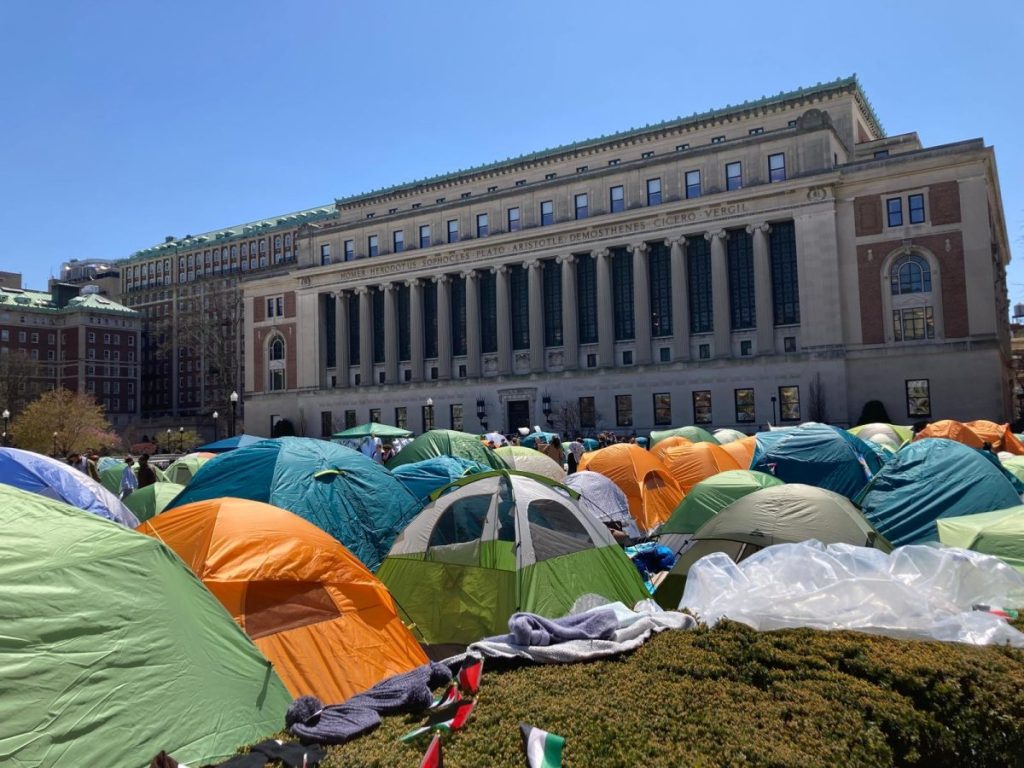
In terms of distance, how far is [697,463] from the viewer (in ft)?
68.1

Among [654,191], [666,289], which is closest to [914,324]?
[666,289]

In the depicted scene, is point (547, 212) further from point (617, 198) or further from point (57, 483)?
point (57, 483)

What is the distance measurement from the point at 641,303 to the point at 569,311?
575 centimetres

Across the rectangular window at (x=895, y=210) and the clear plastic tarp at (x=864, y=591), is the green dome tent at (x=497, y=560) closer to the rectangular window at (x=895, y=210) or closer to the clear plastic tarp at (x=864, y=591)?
the clear plastic tarp at (x=864, y=591)

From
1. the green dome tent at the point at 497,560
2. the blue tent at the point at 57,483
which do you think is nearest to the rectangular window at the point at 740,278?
the green dome tent at the point at 497,560

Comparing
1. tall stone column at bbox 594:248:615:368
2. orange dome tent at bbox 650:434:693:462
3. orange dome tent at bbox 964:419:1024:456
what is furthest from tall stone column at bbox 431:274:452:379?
orange dome tent at bbox 964:419:1024:456

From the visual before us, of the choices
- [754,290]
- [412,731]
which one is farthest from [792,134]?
[412,731]

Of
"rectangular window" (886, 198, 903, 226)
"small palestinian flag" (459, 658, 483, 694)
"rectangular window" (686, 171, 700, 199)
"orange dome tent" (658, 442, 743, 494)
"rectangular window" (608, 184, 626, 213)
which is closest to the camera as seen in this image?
"small palestinian flag" (459, 658, 483, 694)

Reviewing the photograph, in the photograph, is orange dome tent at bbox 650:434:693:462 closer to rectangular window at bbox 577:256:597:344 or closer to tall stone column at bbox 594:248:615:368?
tall stone column at bbox 594:248:615:368

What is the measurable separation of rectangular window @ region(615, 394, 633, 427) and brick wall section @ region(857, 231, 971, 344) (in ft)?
52.1

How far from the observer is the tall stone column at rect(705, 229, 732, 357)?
50.4 m

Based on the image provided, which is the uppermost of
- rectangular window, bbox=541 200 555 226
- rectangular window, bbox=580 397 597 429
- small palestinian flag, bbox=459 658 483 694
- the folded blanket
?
rectangular window, bbox=541 200 555 226

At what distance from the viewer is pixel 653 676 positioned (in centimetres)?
508

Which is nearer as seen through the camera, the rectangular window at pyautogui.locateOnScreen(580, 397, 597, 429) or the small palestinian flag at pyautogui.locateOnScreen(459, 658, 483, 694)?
the small palestinian flag at pyautogui.locateOnScreen(459, 658, 483, 694)
